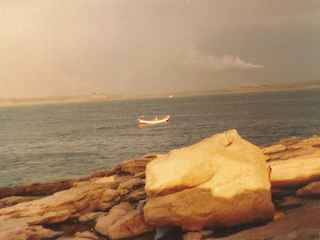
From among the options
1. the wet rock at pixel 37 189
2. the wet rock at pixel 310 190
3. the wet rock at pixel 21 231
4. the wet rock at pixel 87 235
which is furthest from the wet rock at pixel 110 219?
the wet rock at pixel 37 189

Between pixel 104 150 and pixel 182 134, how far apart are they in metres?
14.4

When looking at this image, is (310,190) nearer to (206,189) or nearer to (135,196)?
(206,189)

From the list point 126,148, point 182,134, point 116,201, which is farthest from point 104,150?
point 116,201

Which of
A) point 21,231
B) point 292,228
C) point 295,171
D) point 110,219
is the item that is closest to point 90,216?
point 110,219

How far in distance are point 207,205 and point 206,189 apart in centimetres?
51

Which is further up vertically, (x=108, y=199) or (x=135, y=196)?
(x=135, y=196)

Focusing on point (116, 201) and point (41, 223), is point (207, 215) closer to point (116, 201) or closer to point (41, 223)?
point (116, 201)

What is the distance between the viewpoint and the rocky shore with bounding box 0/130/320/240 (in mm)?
9148

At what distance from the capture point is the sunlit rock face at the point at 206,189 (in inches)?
362

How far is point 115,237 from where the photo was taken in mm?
9641

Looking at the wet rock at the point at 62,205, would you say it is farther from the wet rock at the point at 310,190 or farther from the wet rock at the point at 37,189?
the wet rock at the point at 310,190

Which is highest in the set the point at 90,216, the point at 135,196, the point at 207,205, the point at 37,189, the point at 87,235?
the point at 207,205

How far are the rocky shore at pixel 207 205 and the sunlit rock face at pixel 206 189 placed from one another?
1.2 inches

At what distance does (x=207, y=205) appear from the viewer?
9.27 m
